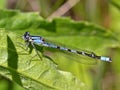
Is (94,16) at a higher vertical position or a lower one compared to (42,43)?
higher

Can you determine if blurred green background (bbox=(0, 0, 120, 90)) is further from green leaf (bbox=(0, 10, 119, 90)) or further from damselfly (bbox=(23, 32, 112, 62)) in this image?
green leaf (bbox=(0, 10, 119, 90))

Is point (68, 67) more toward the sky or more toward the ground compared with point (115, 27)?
more toward the ground

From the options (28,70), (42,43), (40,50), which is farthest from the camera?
(42,43)

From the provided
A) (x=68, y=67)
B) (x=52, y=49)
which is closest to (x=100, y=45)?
(x=52, y=49)

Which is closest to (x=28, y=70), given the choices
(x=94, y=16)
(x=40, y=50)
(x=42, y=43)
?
(x=40, y=50)

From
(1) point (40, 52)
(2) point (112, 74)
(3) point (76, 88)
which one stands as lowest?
(2) point (112, 74)

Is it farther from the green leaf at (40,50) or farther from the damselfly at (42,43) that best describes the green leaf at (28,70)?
the damselfly at (42,43)

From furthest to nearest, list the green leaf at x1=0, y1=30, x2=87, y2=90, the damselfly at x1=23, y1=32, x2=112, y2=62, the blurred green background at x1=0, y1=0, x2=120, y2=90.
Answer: the blurred green background at x1=0, y1=0, x2=120, y2=90 → the damselfly at x1=23, y1=32, x2=112, y2=62 → the green leaf at x1=0, y1=30, x2=87, y2=90

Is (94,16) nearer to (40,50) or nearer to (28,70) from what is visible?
(40,50)

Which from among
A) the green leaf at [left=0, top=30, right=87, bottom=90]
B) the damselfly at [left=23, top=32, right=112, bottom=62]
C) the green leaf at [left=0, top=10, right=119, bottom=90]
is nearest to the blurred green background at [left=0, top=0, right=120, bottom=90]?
the damselfly at [left=23, top=32, right=112, bottom=62]

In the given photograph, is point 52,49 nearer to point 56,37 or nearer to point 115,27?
point 56,37

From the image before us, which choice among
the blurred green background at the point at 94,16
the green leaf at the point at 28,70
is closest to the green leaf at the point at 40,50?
the green leaf at the point at 28,70
